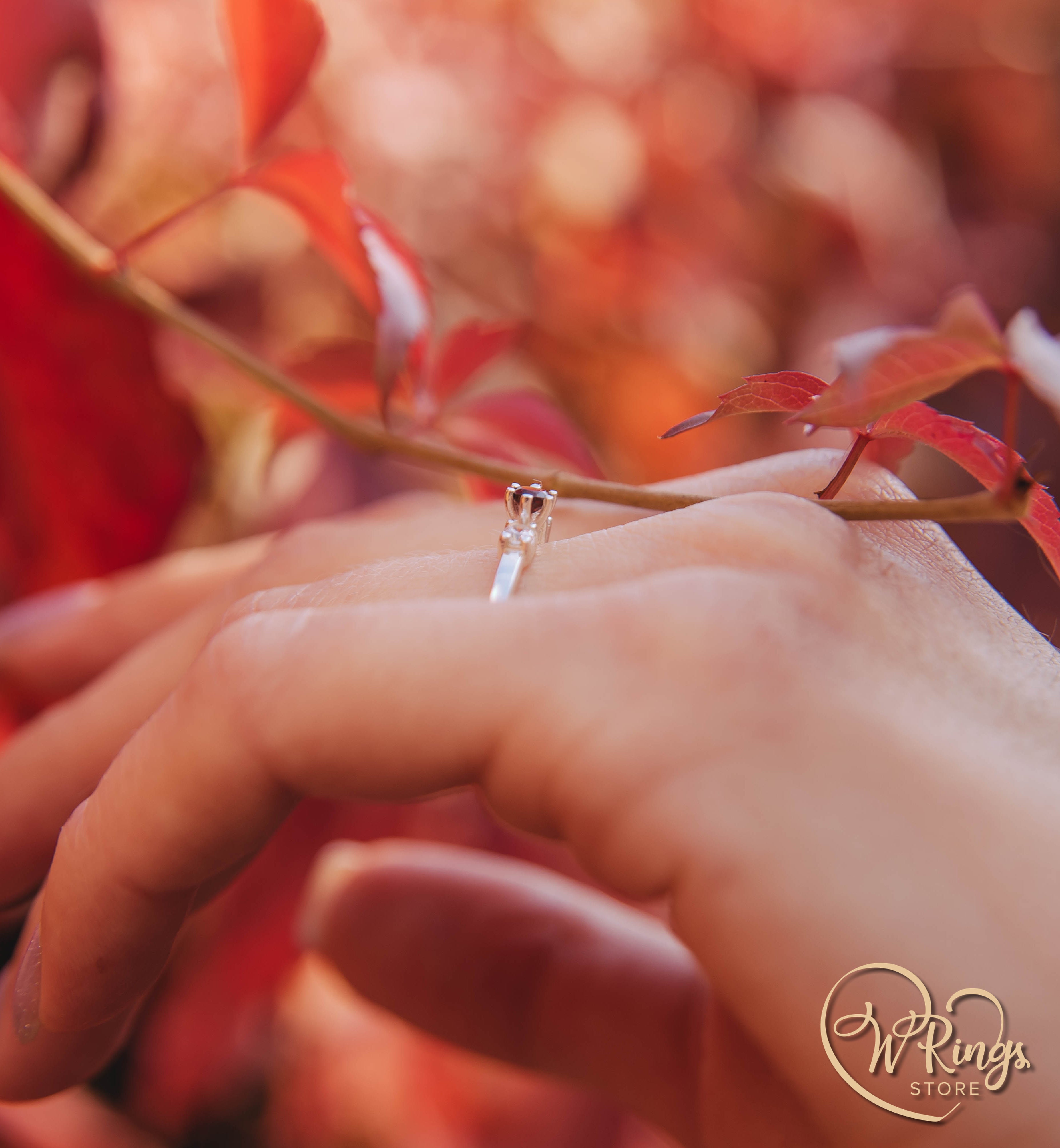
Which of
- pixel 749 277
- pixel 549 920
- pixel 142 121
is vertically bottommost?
pixel 549 920

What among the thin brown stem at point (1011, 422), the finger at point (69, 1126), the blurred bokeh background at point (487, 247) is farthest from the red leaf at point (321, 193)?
the finger at point (69, 1126)

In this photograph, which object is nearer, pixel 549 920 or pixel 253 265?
pixel 549 920

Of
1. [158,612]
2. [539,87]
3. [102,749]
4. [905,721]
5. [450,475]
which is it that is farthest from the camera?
[539,87]

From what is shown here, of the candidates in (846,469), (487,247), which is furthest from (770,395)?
(487,247)

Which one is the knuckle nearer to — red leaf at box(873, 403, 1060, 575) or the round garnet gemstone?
the round garnet gemstone

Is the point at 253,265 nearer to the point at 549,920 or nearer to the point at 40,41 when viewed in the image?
the point at 40,41

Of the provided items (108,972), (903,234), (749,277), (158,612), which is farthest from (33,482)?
(903,234)
